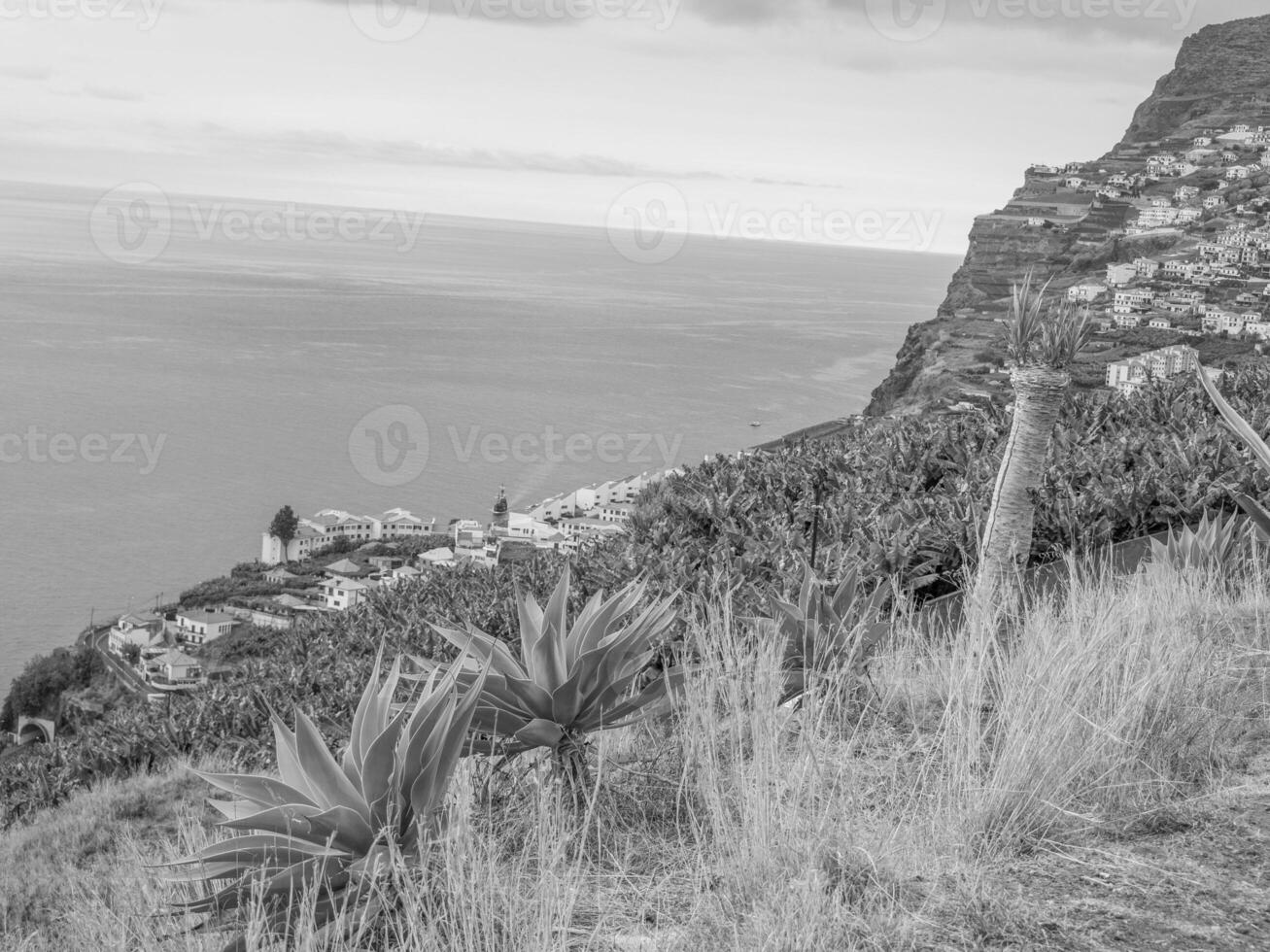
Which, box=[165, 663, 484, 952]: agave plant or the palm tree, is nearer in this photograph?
Result: box=[165, 663, 484, 952]: agave plant

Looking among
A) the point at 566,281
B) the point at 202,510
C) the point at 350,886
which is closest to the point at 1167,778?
the point at 350,886

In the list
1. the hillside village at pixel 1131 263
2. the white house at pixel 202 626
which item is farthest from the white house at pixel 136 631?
the hillside village at pixel 1131 263

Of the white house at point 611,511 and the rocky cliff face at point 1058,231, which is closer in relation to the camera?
the white house at point 611,511

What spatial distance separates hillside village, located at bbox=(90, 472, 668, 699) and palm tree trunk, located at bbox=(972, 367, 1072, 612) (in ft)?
63.2

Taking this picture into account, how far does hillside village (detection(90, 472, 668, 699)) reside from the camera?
1148 inches

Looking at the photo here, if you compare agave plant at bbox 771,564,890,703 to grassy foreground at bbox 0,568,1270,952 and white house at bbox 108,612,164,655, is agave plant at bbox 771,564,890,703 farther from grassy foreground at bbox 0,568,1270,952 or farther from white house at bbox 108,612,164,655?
white house at bbox 108,612,164,655

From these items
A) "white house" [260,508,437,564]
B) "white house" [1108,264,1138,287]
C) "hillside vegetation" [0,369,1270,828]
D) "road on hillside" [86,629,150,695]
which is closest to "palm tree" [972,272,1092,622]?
"hillside vegetation" [0,369,1270,828]

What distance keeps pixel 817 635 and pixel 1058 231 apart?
68.8 meters

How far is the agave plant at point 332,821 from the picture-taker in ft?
8.39

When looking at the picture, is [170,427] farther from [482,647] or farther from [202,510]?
[482,647]

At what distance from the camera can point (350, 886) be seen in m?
2.51

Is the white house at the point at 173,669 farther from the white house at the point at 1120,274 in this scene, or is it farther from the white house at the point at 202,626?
the white house at the point at 1120,274

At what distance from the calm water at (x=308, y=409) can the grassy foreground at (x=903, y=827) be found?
3274cm

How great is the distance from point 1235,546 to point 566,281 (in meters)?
189
